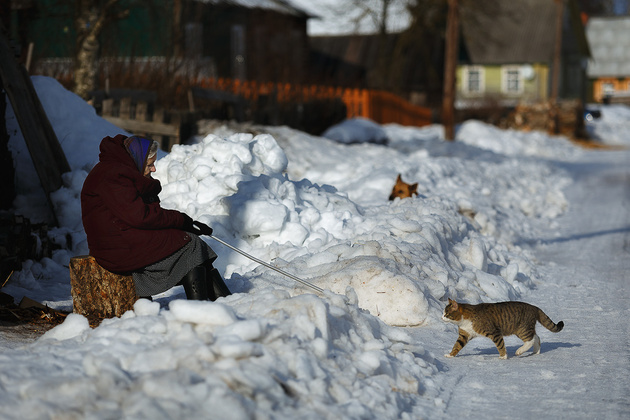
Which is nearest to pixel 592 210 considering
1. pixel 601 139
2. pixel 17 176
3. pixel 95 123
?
pixel 95 123

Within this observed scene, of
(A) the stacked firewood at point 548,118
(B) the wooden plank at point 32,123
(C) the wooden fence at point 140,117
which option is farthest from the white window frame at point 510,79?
(B) the wooden plank at point 32,123

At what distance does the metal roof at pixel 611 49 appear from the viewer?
62.6 metres

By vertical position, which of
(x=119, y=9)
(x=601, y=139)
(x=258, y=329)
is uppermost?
(x=119, y=9)

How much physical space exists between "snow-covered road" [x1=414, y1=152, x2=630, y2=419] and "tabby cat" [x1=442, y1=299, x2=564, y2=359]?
117 mm

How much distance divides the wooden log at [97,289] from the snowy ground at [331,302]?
53cm

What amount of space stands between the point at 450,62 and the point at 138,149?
17.4m

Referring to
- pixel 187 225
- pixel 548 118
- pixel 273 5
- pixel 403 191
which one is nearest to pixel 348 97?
pixel 273 5

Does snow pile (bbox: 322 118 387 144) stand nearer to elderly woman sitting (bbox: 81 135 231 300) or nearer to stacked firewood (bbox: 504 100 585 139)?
elderly woman sitting (bbox: 81 135 231 300)

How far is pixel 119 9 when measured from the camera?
50.4ft

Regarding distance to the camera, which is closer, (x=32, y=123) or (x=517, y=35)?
(x=32, y=123)

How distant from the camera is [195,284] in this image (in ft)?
18.0

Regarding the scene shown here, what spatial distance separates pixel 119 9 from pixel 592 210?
369 inches

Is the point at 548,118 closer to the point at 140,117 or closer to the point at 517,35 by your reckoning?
the point at 517,35

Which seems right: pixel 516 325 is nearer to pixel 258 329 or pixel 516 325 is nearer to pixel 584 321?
pixel 584 321
